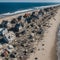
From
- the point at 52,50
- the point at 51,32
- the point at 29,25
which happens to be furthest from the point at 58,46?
the point at 29,25

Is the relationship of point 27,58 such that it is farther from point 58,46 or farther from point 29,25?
point 29,25

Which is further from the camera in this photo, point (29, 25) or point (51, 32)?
point (29, 25)

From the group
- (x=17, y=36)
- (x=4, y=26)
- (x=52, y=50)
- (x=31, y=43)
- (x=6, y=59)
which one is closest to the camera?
(x=6, y=59)

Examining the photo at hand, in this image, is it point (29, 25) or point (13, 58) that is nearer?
point (13, 58)

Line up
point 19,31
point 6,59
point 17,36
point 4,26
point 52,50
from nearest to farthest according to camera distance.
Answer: point 6,59, point 52,50, point 17,36, point 19,31, point 4,26

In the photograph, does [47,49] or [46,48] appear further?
[46,48]

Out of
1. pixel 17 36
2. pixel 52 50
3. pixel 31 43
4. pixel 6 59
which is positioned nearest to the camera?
pixel 6 59

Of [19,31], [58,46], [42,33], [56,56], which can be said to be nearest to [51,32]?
[42,33]

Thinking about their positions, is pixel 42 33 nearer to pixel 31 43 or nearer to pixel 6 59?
pixel 31 43

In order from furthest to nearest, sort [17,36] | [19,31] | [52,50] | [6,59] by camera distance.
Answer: [19,31]
[17,36]
[52,50]
[6,59]
